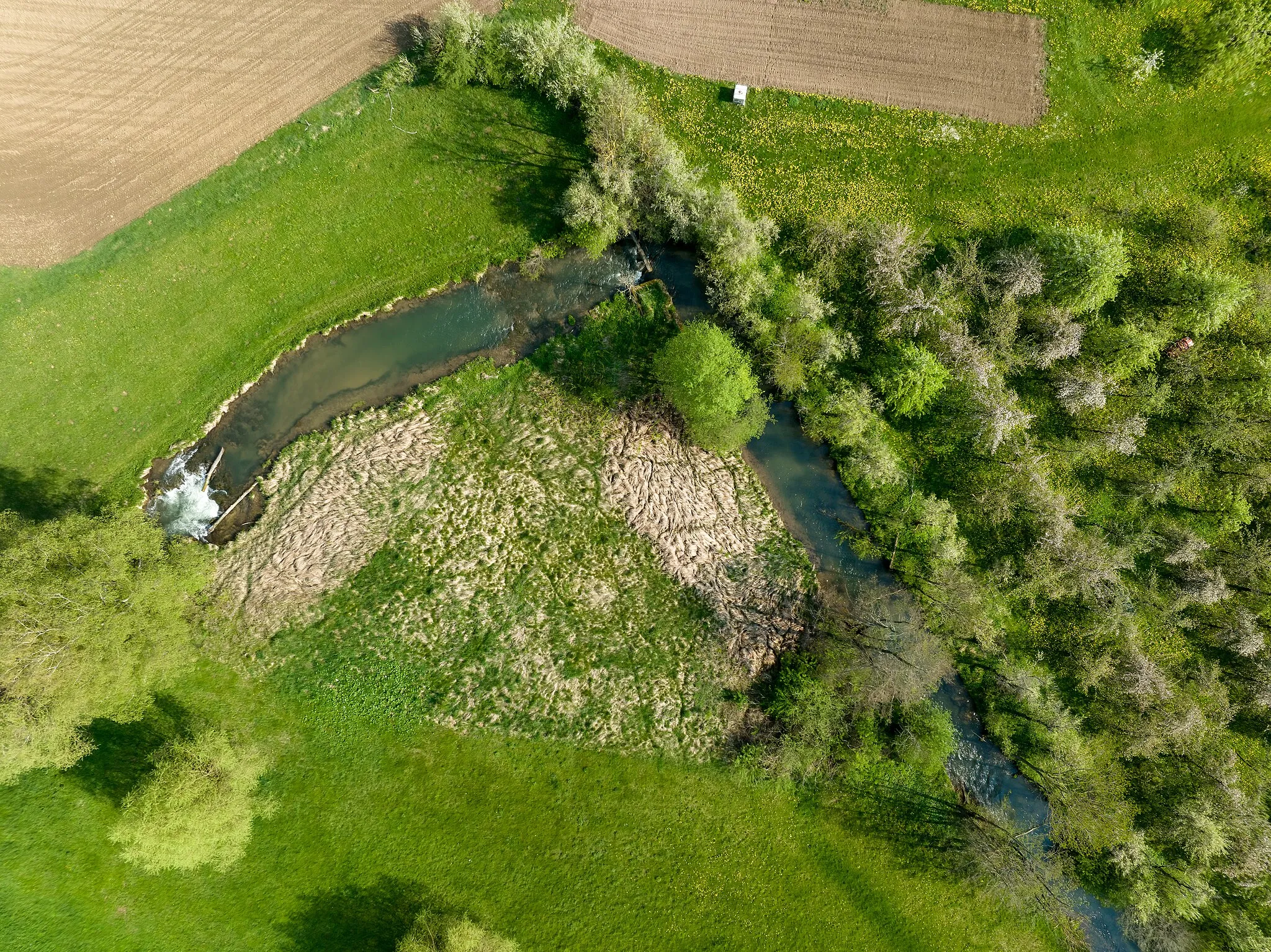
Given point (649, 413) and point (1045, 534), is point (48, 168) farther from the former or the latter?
point (1045, 534)

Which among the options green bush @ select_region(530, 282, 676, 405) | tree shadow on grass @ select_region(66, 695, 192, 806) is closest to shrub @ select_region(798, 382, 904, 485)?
green bush @ select_region(530, 282, 676, 405)

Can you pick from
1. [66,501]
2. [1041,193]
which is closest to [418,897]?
[66,501]

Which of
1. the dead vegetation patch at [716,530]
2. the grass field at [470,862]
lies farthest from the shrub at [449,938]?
the dead vegetation patch at [716,530]

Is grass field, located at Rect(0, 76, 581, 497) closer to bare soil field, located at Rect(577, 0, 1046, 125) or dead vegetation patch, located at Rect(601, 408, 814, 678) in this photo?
bare soil field, located at Rect(577, 0, 1046, 125)

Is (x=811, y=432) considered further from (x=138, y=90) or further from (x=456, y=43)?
(x=138, y=90)

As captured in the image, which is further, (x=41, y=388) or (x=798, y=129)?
(x=798, y=129)
